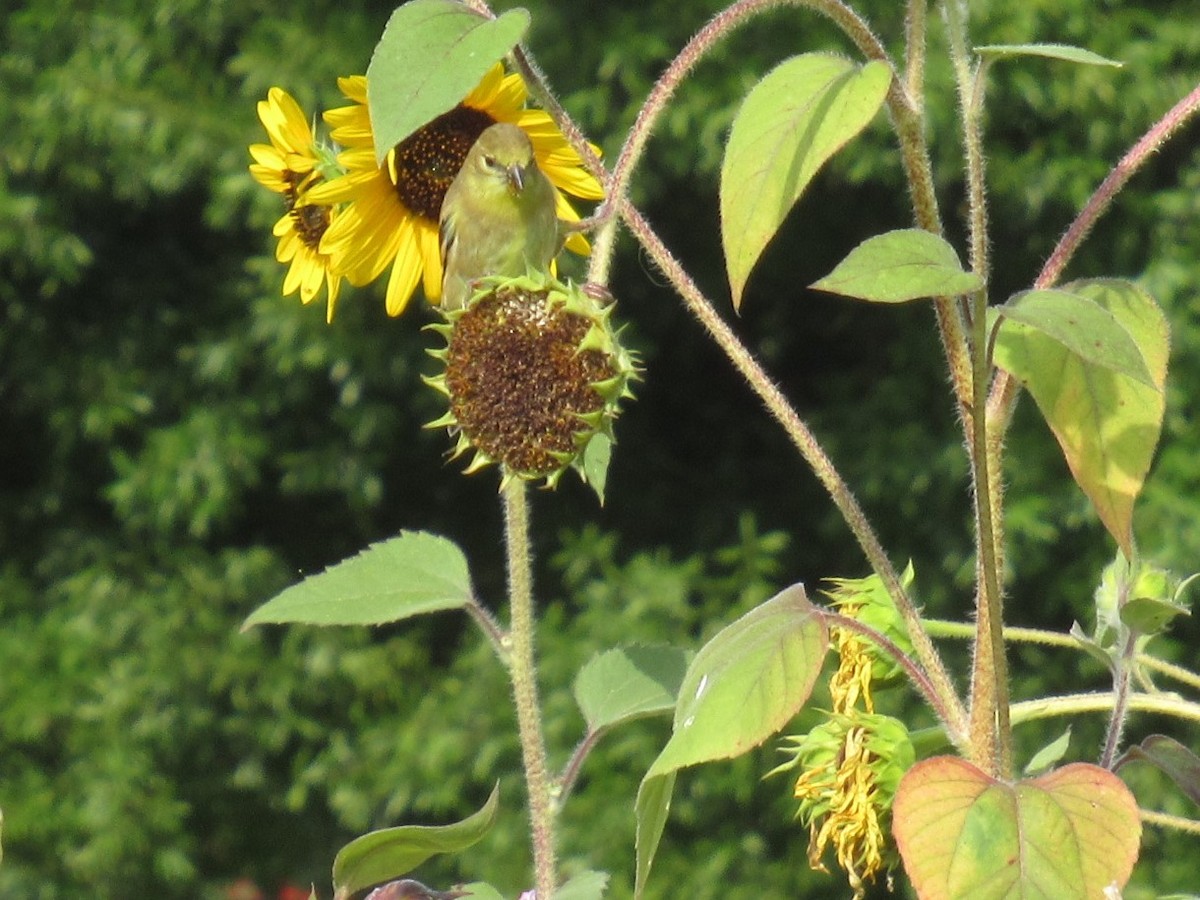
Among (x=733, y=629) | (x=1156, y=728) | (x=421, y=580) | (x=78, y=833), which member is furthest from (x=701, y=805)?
(x=733, y=629)

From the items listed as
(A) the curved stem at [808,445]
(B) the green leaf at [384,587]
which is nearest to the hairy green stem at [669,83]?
(A) the curved stem at [808,445]

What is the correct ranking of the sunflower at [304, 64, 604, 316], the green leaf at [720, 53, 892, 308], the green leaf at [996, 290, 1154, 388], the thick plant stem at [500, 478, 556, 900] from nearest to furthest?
the green leaf at [996, 290, 1154, 388], the green leaf at [720, 53, 892, 308], the thick plant stem at [500, 478, 556, 900], the sunflower at [304, 64, 604, 316]

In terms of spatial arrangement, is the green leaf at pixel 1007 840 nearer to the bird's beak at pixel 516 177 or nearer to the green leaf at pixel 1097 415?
the green leaf at pixel 1097 415

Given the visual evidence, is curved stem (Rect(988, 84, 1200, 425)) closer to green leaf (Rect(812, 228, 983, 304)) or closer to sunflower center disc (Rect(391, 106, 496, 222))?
green leaf (Rect(812, 228, 983, 304))

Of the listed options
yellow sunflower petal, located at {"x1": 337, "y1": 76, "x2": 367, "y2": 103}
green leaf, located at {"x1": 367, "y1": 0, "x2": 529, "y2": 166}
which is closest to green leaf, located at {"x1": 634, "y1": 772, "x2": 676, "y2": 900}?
green leaf, located at {"x1": 367, "y1": 0, "x2": 529, "y2": 166}

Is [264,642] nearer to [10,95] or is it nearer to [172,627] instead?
[172,627]

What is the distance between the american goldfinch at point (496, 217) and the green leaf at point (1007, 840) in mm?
246

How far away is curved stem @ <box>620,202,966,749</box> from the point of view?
0.59 m

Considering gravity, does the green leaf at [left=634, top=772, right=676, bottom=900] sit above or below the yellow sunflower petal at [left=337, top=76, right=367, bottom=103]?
below

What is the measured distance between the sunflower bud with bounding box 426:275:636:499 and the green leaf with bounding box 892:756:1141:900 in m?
0.16

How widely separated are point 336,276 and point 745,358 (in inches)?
11.1

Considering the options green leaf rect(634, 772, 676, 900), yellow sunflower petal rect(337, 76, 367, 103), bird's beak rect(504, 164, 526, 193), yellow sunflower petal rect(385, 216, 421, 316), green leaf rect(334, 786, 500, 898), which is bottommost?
green leaf rect(334, 786, 500, 898)

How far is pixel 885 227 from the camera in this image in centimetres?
293

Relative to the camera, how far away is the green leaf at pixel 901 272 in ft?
1.52
